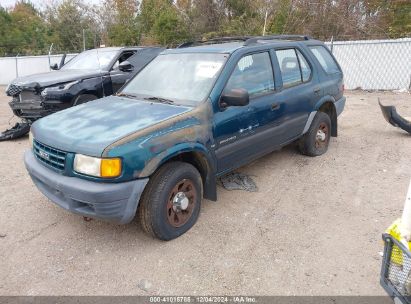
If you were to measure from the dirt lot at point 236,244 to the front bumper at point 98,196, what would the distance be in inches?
19.3

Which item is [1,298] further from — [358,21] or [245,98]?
[358,21]

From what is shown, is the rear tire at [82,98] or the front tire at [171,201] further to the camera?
the rear tire at [82,98]

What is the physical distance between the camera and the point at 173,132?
3.05 meters

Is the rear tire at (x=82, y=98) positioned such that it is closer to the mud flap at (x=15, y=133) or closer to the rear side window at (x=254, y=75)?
the mud flap at (x=15, y=133)

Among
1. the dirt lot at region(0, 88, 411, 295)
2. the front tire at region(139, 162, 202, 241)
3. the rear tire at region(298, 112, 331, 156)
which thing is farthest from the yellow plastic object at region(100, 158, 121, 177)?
the rear tire at region(298, 112, 331, 156)

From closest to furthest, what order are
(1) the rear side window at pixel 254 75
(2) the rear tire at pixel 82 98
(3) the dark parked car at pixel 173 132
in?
(3) the dark parked car at pixel 173 132
(1) the rear side window at pixel 254 75
(2) the rear tire at pixel 82 98

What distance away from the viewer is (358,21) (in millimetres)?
16141

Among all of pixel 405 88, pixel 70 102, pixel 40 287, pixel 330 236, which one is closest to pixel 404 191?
pixel 330 236

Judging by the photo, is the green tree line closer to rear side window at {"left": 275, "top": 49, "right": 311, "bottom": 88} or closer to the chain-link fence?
the chain-link fence

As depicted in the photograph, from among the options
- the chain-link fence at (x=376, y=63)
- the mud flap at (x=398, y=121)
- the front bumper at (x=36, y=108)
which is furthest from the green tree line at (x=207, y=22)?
the mud flap at (x=398, y=121)

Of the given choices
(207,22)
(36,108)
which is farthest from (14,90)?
(207,22)

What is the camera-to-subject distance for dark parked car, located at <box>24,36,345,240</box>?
9.14ft

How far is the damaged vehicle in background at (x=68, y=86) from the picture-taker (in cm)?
650

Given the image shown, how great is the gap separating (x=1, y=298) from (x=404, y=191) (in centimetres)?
434
